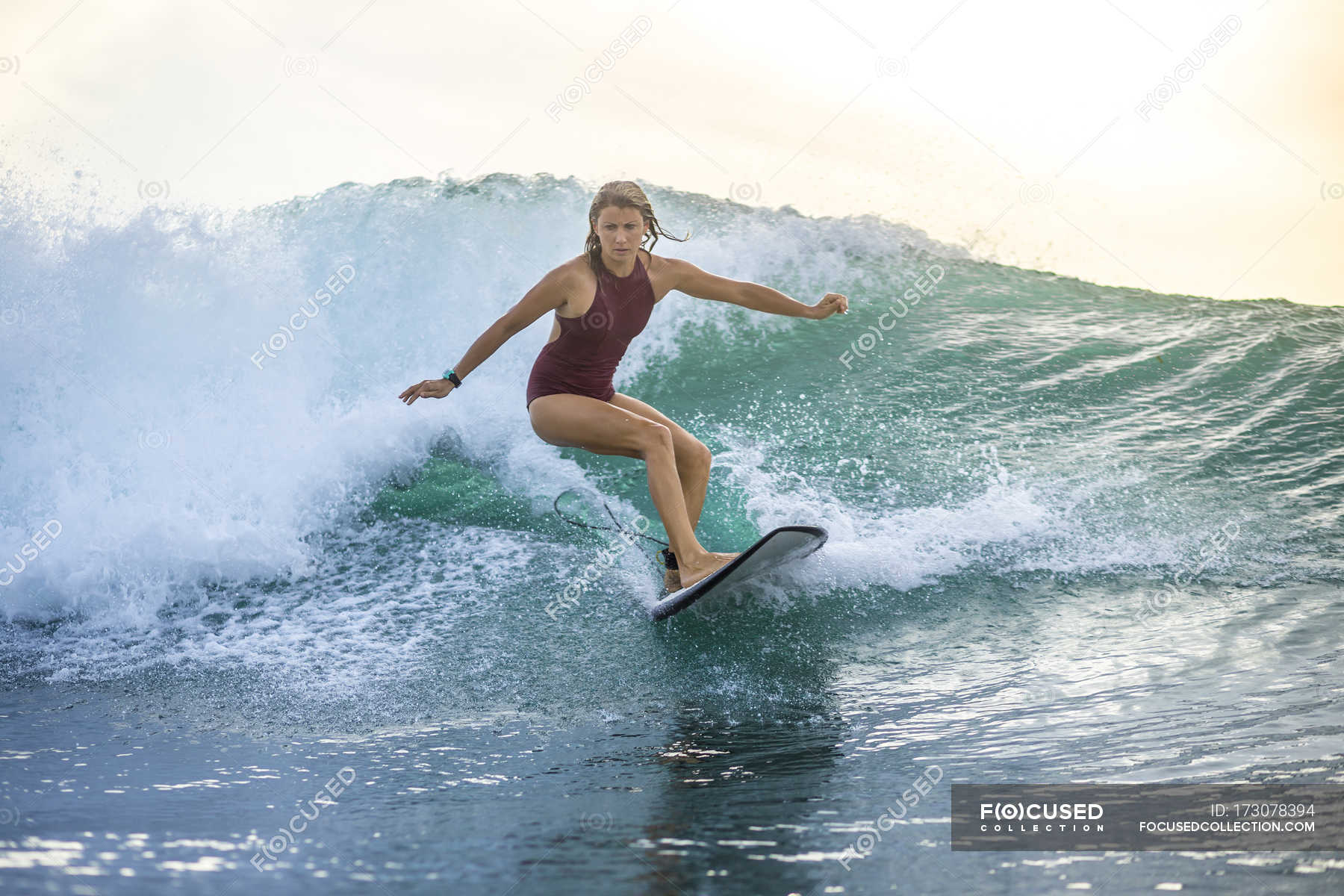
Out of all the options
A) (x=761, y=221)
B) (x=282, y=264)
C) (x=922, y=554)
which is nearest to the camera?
(x=922, y=554)

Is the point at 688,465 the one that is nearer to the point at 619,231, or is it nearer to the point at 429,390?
the point at 619,231

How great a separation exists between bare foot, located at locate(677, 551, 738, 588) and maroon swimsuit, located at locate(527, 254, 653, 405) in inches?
32.9

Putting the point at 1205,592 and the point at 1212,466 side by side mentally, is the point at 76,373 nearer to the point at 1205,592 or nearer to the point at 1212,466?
the point at 1205,592

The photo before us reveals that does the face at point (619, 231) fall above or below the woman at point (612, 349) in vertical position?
above

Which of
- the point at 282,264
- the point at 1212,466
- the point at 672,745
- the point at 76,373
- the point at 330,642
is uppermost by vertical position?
the point at 282,264

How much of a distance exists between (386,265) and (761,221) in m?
3.58

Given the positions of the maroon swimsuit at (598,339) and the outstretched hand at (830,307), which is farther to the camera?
the outstretched hand at (830,307)

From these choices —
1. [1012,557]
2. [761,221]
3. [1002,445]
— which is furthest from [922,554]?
[761,221]

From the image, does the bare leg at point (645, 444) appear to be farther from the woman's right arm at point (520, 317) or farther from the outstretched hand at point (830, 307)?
the outstretched hand at point (830, 307)

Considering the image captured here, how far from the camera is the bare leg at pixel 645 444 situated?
159 inches

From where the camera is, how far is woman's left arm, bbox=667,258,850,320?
170 inches

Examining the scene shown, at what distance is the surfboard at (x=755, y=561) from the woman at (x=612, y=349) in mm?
86

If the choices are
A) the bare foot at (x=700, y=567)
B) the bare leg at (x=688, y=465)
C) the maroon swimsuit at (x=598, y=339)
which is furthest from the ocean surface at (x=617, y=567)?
the maroon swimsuit at (x=598, y=339)

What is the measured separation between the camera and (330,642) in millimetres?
4195
